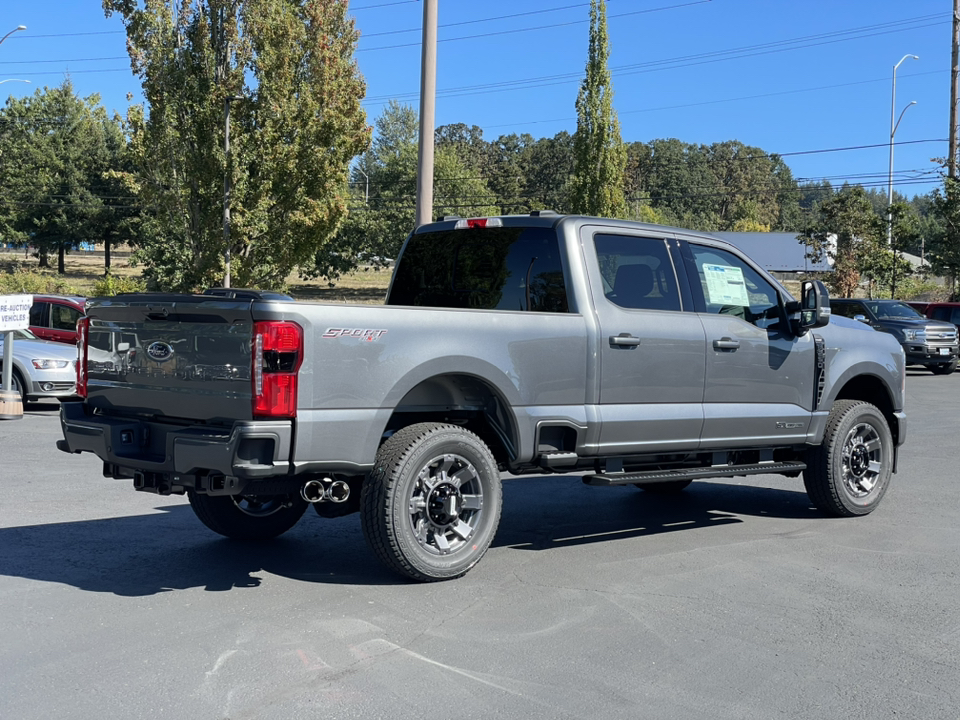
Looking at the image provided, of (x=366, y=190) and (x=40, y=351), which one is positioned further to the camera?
(x=366, y=190)

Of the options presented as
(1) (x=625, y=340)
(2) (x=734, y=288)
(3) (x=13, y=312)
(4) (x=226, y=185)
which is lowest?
(3) (x=13, y=312)

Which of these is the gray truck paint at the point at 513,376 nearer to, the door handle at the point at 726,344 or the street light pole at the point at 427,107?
the door handle at the point at 726,344

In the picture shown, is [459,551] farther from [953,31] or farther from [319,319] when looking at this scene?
[953,31]

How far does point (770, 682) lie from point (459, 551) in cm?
207

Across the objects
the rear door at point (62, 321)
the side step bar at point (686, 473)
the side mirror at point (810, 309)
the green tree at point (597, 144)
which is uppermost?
the green tree at point (597, 144)

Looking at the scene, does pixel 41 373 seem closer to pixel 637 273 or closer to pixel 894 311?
pixel 637 273

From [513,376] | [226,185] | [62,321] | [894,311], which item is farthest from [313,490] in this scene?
[894,311]

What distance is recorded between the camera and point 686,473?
7.03 meters

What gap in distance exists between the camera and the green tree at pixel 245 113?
22.3m

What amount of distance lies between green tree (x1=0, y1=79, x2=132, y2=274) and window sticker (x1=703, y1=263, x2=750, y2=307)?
62060 millimetres

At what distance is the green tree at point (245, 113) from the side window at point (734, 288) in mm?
15998

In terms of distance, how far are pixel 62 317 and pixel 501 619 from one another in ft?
50.7

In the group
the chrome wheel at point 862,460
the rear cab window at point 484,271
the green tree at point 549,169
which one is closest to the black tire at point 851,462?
the chrome wheel at point 862,460

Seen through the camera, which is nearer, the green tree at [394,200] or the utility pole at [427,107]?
the utility pole at [427,107]
